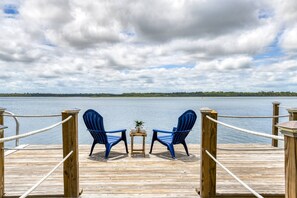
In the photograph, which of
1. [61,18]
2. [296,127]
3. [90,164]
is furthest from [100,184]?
[61,18]

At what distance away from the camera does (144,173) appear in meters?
3.54

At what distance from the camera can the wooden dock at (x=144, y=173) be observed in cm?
287

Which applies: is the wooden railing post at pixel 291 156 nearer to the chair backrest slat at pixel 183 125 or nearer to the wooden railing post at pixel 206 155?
the wooden railing post at pixel 206 155

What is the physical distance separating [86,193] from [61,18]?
1123 cm

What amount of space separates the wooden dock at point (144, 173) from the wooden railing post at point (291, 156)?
190cm

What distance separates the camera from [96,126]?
4.57 m

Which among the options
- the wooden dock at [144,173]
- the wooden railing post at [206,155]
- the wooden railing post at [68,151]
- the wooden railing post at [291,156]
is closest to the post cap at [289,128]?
the wooden railing post at [291,156]

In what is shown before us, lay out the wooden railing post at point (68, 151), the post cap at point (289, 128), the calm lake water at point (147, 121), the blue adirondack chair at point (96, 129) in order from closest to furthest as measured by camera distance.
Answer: the post cap at point (289, 128) < the wooden railing post at point (68, 151) < the blue adirondack chair at point (96, 129) < the calm lake water at point (147, 121)

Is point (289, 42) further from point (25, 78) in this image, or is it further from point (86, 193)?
point (25, 78)

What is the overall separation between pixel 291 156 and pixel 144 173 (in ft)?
9.03

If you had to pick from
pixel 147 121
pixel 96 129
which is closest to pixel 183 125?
pixel 96 129

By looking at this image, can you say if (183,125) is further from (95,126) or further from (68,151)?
(68,151)

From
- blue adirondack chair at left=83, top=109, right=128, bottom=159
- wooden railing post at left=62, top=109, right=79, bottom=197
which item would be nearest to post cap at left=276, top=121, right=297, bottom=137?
wooden railing post at left=62, top=109, right=79, bottom=197

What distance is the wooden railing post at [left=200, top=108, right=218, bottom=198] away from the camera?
105 inches
